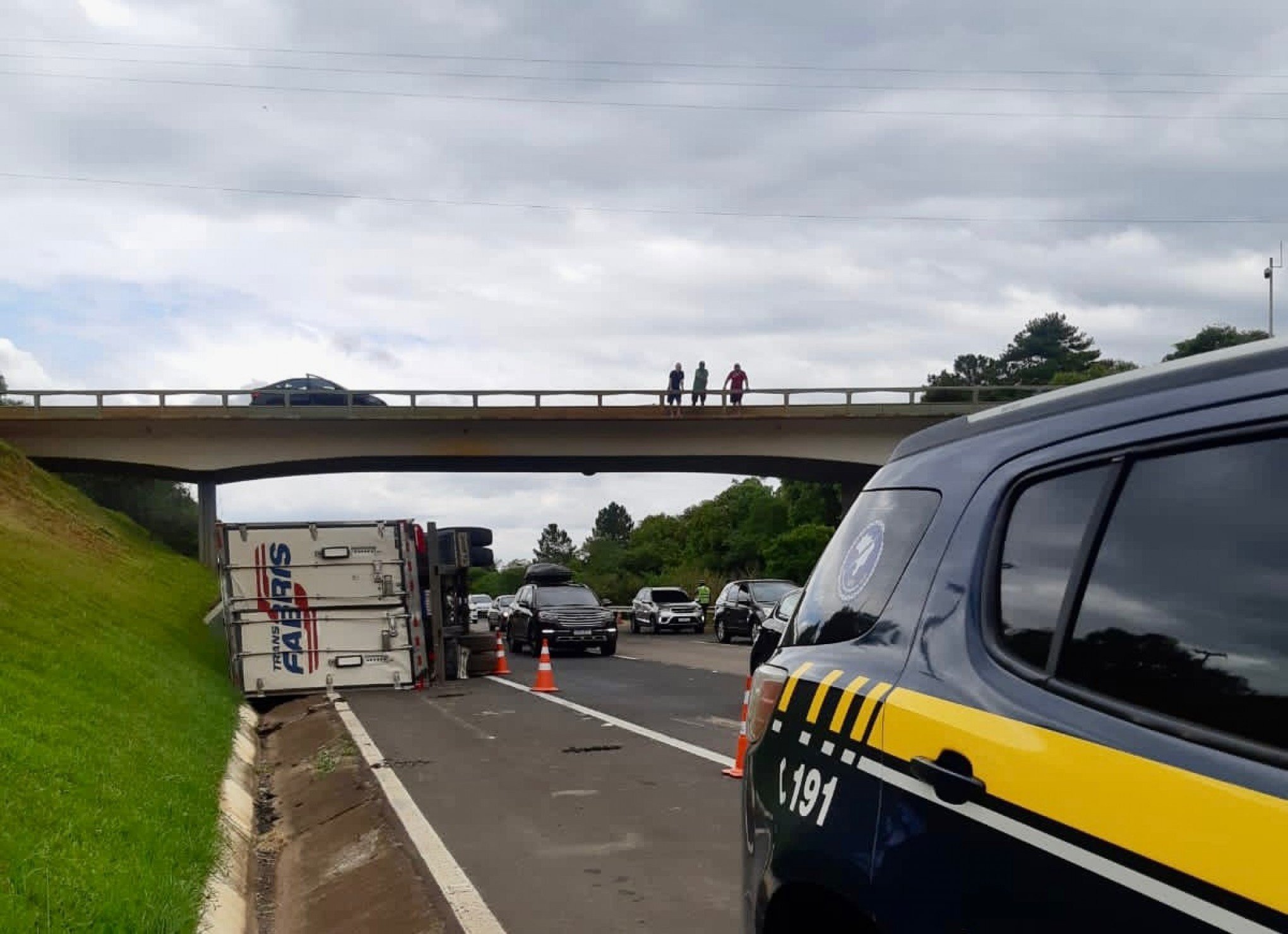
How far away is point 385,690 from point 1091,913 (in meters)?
17.9

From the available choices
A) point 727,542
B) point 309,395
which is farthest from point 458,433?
point 727,542

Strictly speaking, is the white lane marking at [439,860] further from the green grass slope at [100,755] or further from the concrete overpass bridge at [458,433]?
the concrete overpass bridge at [458,433]

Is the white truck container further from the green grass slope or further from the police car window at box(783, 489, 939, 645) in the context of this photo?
the police car window at box(783, 489, 939, 645)

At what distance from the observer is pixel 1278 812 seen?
1849 millimetres

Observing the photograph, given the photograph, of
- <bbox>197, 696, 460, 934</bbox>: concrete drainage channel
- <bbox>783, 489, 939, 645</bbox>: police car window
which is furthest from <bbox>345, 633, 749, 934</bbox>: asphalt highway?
<bbox>783, 489, 939, 645</bbox>: police car window

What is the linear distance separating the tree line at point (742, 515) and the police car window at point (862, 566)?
39106 millimetres

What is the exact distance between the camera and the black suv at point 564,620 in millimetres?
29812

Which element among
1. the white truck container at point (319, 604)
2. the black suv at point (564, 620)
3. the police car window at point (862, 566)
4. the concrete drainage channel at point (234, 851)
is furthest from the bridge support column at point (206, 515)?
the police car window at point (862, 566)

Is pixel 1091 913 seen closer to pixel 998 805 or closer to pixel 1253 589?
pixel 998 805

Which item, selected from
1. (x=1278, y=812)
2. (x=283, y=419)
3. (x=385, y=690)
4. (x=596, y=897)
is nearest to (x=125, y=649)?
(x=385, y=690)

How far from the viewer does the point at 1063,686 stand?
7.93 feet

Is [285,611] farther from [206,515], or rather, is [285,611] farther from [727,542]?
[727,542]

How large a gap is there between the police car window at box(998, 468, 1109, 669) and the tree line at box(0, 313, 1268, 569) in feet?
131

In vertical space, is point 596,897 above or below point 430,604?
below
